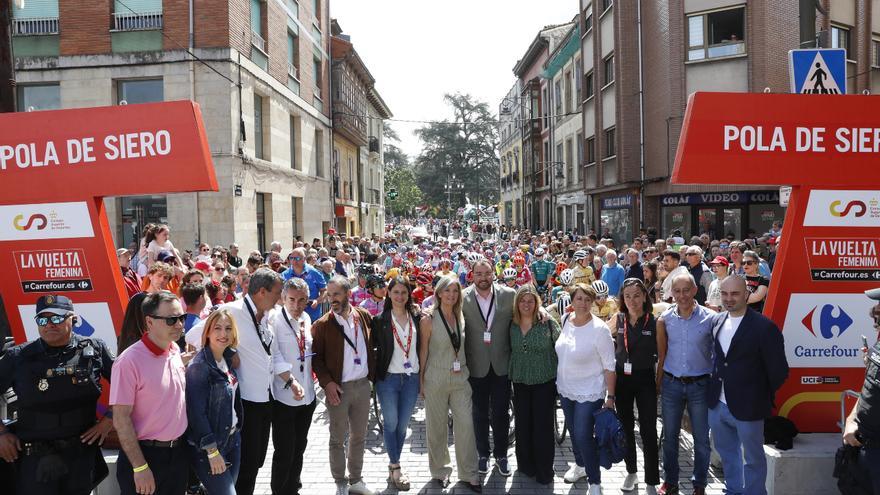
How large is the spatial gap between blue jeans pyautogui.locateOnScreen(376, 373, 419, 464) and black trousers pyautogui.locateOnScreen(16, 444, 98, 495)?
94.6 inches

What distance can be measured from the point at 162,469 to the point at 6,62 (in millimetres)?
5248

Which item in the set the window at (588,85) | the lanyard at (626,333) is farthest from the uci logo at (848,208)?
the window at (588,85)

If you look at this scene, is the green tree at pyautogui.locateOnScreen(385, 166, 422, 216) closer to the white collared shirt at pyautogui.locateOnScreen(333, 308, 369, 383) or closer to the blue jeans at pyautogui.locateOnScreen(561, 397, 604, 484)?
the white collared shirt at pyautogui.locateOnScreen(333, 308, 369, 383)

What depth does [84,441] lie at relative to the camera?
403 cm

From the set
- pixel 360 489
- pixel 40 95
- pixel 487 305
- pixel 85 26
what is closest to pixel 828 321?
pixel 487 305

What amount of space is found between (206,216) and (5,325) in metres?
10.9

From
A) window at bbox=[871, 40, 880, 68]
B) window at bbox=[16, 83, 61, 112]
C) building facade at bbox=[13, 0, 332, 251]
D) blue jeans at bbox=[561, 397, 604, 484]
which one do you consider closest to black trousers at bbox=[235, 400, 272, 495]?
blue jeans at bbox=[561, 397, 604, 484]

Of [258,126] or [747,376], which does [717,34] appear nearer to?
[258,126]

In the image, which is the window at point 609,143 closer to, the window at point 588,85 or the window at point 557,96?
the window at point 588,85

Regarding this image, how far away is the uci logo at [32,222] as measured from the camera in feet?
17.7

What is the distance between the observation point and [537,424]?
562cm

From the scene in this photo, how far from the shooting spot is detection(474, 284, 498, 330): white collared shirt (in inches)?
230

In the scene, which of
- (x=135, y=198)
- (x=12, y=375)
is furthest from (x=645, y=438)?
(x=135, y=198)

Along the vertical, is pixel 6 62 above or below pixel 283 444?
above
